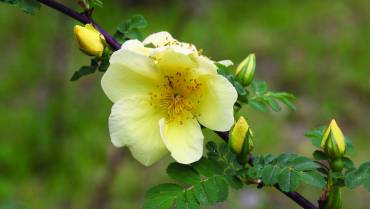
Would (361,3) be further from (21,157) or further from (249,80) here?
(249,80)

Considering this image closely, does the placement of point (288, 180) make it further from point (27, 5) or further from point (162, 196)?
point (27, 5)

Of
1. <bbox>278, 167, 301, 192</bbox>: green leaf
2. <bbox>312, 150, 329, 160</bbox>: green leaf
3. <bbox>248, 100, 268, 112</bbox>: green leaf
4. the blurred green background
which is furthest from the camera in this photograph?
the blurred green background

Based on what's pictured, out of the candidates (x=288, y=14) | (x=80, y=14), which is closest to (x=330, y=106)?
(x=288, y=14)

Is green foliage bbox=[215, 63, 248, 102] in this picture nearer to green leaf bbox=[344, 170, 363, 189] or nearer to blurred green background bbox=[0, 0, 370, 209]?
green leaf bbox=[344, 170, 363, 189]

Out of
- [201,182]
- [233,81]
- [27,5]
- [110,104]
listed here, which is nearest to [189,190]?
[201,182]

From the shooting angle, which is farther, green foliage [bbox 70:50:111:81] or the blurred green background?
the blurred green background

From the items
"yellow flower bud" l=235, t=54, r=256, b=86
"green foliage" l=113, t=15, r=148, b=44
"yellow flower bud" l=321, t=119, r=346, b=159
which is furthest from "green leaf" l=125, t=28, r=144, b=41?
"yellow flower bud" l=321, t=119, r=346, b=159
